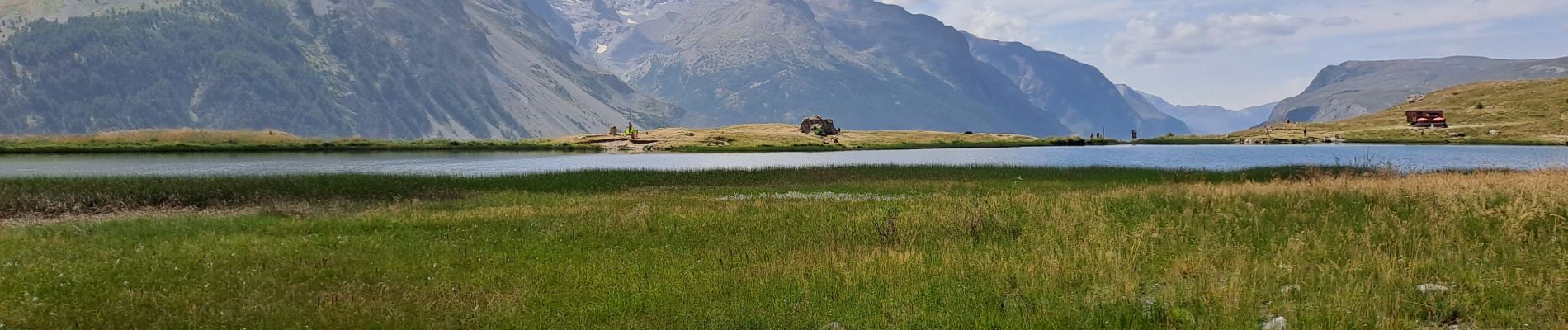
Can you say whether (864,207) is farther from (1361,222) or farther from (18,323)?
(18,323)

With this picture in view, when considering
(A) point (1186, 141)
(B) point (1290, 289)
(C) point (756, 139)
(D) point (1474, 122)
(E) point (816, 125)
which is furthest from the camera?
(A) point (1186, 141)

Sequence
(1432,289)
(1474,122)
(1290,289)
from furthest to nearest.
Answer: (1474,122), (1290,289), (1432,289)

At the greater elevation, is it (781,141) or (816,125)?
(816,125)

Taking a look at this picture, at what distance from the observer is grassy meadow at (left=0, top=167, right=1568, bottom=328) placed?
12.4 meters

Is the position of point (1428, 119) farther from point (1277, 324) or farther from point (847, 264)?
point (1277, 324)

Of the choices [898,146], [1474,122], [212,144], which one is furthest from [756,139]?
[1474,122]

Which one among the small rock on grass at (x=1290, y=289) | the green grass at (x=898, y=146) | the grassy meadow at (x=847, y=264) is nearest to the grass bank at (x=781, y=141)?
the green grass at (x=898, y=146)

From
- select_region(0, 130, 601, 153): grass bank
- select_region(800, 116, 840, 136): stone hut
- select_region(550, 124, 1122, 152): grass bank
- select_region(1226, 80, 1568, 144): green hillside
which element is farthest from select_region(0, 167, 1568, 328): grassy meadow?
select_region(1226, 80, 1568, 144): green hillside

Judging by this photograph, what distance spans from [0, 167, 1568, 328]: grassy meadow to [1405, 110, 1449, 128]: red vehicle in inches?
6360

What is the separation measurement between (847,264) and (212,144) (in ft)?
508

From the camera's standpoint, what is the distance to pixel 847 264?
16.6 meters

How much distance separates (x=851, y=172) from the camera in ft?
195

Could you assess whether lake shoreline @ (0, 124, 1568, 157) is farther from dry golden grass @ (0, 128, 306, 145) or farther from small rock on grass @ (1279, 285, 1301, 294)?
small rock on grass @ (1279, 285, 1301, 294)

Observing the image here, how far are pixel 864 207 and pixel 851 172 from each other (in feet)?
100
